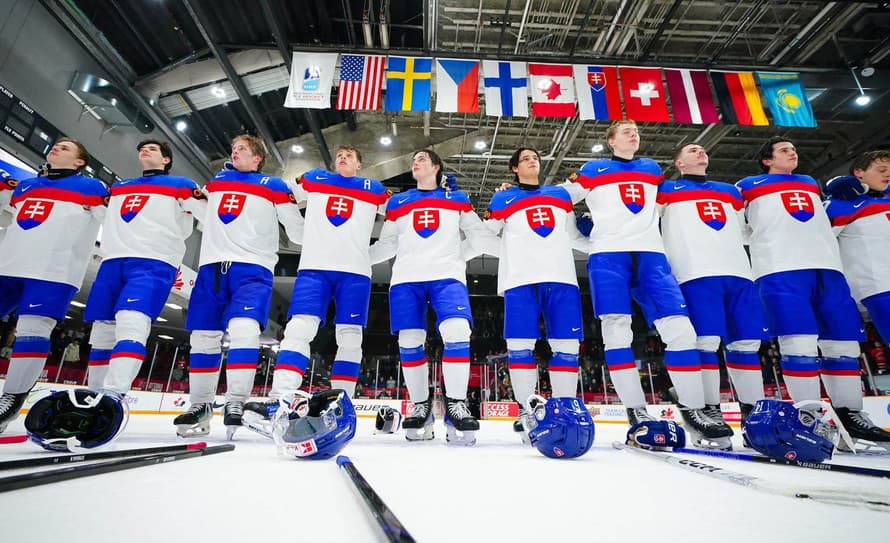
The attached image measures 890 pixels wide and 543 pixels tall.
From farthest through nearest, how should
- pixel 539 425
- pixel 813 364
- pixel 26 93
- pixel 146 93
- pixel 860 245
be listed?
pixel 146 93
pixel 26 93
pixel 860 245
pixel 813 364
pixel 539 425

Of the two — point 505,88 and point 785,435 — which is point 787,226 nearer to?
point 785,435

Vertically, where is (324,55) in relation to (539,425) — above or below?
above

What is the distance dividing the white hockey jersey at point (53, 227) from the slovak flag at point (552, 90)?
239 inches

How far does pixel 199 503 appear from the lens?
897 mm

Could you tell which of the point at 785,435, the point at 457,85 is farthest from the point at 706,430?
the point at 457,85

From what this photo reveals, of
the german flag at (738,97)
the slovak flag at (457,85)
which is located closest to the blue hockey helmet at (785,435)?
the slovak flag at (457,85)

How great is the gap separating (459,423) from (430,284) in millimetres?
932

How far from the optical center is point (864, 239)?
2973 millimetres

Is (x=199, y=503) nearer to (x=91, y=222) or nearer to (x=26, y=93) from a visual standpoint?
(x=91, y=222)

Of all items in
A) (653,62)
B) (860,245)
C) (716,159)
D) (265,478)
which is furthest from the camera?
(716,159)

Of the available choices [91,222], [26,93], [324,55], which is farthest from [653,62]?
[26,93]

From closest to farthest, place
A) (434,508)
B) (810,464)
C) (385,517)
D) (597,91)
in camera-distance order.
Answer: (385,517) → (434,508) → (810,464) → (597,91)

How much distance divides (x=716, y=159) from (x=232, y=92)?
515 inches

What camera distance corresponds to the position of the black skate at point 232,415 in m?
2.43
